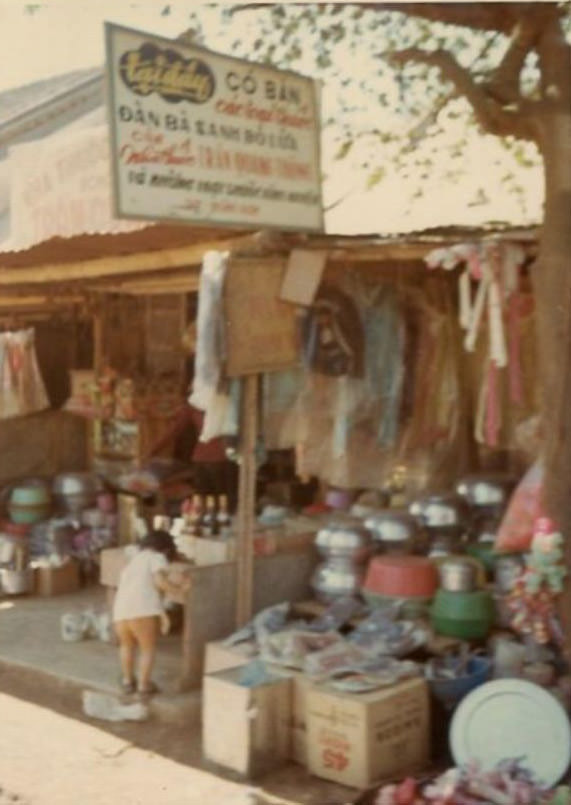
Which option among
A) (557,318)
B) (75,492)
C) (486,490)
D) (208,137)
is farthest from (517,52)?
(75,492)

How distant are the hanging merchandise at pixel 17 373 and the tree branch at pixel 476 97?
620 cm

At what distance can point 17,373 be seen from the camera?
34.7 ft

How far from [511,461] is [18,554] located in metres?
4.25

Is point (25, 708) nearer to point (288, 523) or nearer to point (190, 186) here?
point (288, 523)

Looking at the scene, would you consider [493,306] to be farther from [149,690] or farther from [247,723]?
[149,690]

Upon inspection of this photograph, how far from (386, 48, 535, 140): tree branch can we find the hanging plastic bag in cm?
192

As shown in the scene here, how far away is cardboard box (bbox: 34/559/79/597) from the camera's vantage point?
9.21 metres

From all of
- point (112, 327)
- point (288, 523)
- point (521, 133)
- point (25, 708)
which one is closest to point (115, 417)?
point (112, 327)

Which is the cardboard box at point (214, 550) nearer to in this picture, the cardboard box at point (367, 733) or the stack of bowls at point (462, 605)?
the stack of bowls at point (462, 605)

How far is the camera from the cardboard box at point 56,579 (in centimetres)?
921

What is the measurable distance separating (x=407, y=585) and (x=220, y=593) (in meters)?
1.15

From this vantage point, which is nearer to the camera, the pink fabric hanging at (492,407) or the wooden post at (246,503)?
the wooden post at (246,503)

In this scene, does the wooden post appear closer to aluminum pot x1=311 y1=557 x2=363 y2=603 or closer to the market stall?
the market stall

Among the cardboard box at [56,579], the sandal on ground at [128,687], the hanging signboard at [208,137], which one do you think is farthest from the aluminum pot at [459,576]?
the cardboard box at [56,579]
